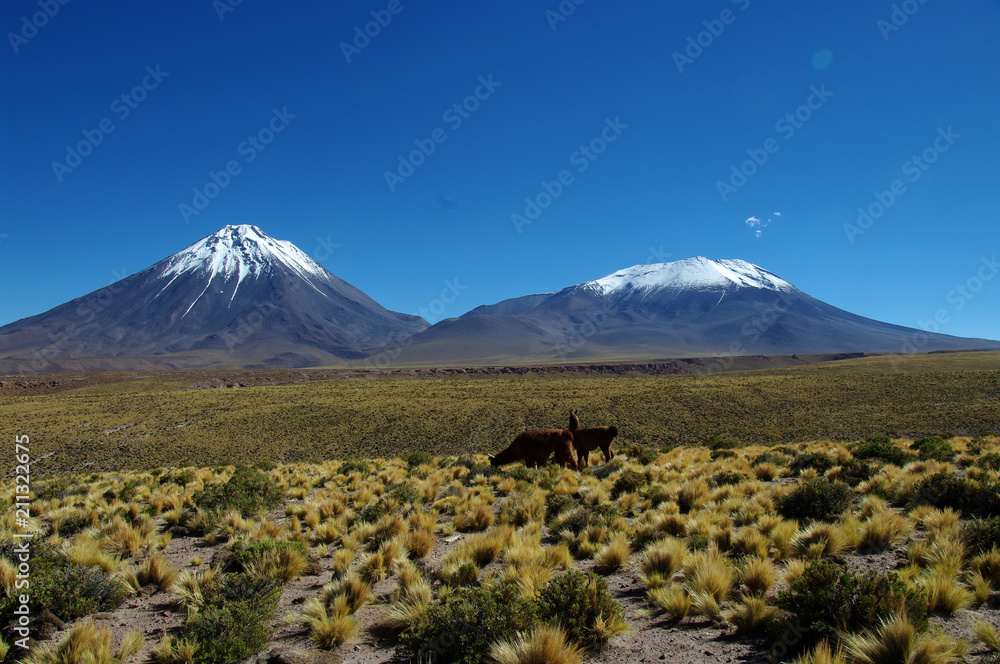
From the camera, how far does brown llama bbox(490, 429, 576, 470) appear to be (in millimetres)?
13555

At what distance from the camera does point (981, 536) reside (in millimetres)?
5551

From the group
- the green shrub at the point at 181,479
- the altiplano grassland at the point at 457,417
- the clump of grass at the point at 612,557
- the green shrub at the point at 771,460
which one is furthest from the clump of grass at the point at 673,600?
the altiplano grassland at the point at 457,417

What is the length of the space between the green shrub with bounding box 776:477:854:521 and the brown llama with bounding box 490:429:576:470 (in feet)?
20.1

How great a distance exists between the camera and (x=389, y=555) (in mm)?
6688

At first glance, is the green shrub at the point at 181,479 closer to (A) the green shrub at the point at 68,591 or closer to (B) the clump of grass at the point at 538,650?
(A) the green shrub at the point at 68,591

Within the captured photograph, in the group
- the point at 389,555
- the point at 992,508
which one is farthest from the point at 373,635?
the point at 992,508

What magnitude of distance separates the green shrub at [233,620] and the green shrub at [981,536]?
24.5 feet

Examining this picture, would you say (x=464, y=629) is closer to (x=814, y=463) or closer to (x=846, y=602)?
(x=846, y=602)

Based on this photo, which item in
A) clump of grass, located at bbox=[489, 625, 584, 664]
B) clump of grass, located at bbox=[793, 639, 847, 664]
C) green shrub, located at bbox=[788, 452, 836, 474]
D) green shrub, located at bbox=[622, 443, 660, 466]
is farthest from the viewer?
green shrub, located at bbox=[622, 443, 660, 466]

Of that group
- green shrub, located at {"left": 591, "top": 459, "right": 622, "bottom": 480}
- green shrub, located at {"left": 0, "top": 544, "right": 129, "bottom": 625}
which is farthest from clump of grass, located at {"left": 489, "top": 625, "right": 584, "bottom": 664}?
green shrub, located at {"left": 591, "top": 459, "right": 622, "bottom": 480}

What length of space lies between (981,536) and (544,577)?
4.94 m

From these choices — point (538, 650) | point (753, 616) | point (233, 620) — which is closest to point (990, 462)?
point (753, 616)

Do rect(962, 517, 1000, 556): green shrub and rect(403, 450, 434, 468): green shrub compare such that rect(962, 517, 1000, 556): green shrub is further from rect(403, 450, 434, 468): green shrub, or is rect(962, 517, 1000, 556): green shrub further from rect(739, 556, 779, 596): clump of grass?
rect(403, 450, 434, 468): green shrub

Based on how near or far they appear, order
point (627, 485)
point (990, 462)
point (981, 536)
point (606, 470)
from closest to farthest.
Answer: point (981, 536) → point (627, 485) → point (990, 462) → point (606, 470)
